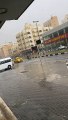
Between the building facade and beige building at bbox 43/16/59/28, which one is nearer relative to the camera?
the building facade

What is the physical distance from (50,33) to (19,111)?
2885 inches

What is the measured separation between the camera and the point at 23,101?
1303cm

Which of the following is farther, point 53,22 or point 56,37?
point 53,22

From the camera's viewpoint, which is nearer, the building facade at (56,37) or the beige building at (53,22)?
the building facade at (56,37)

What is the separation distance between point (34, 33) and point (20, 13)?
12205 centimetres

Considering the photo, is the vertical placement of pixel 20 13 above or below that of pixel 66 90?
above

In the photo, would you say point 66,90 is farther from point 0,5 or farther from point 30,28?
point 30,28

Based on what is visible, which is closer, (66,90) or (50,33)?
(66,90)

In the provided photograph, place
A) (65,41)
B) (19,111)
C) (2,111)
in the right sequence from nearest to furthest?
(2,111), (19,111), (65,41)

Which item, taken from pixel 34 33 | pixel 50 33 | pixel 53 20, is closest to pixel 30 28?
pixel 34 33

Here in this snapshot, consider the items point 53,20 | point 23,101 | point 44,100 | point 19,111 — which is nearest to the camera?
point 19,111

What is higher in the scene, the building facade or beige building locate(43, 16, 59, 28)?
beige building locate(43, 16, 59, 28)

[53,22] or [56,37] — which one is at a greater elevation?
[53,22]

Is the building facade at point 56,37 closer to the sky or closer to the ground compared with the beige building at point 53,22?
closer to the ground
